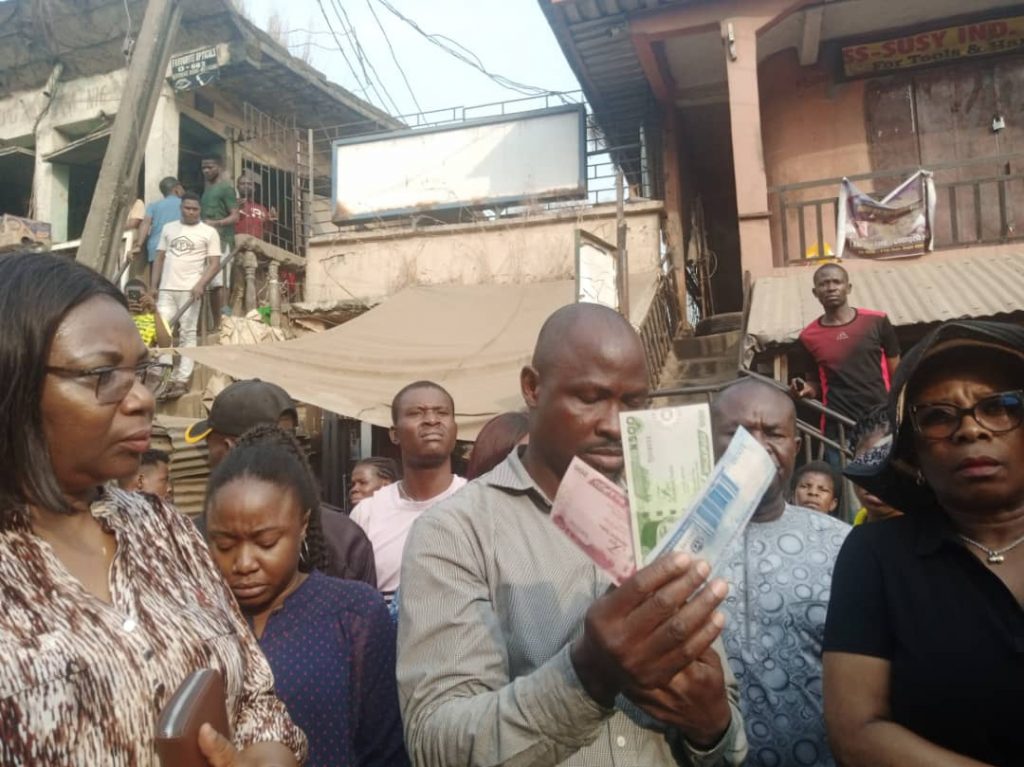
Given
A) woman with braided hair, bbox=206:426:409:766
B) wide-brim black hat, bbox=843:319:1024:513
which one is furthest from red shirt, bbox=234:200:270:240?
wide-brim black hat, bbox=843:319:1024:513

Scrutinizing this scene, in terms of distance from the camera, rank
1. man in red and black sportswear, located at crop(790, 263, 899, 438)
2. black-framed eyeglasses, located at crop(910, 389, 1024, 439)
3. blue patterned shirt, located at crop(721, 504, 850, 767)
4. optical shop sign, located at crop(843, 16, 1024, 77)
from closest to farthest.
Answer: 1. black-framed eyeglasses, located at crop(910, 389, 1024, 439)
2. blue patterned shirt, located at crop(721, 504, 850, 767)
3. man in red and black sportswear, located at crop(790, 263, 899, 438)
4. optical shop sign, located at crop(843, 16, 1024, 77)

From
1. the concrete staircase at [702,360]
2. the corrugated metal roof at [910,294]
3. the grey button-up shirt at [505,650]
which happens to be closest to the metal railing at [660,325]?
the concrete staircase at [702,360]

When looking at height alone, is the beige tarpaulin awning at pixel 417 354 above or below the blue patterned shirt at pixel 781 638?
above

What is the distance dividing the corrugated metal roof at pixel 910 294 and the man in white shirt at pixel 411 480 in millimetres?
3438

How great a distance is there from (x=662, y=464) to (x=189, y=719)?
814 mm

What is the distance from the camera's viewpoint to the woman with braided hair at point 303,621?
214cm

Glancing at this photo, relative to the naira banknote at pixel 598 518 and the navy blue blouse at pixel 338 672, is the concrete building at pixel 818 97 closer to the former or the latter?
the navy blue blouse at pixel 338 672

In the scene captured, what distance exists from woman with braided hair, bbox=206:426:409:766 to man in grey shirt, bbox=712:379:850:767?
95cm

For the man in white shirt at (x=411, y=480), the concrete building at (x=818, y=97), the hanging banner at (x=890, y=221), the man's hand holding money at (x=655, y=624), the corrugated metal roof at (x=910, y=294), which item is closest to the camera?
the man's hand holding money at (x=655, y=624)

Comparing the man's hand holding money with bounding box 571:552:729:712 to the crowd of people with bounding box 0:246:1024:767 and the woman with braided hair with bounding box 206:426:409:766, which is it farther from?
the woman with braided hair with bounding box 206:426:409:766

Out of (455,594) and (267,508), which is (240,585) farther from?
(455,594)

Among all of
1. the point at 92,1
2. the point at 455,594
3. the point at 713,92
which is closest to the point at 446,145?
the point at 713,92

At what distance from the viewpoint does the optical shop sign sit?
9.66m

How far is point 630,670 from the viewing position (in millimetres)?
1269
